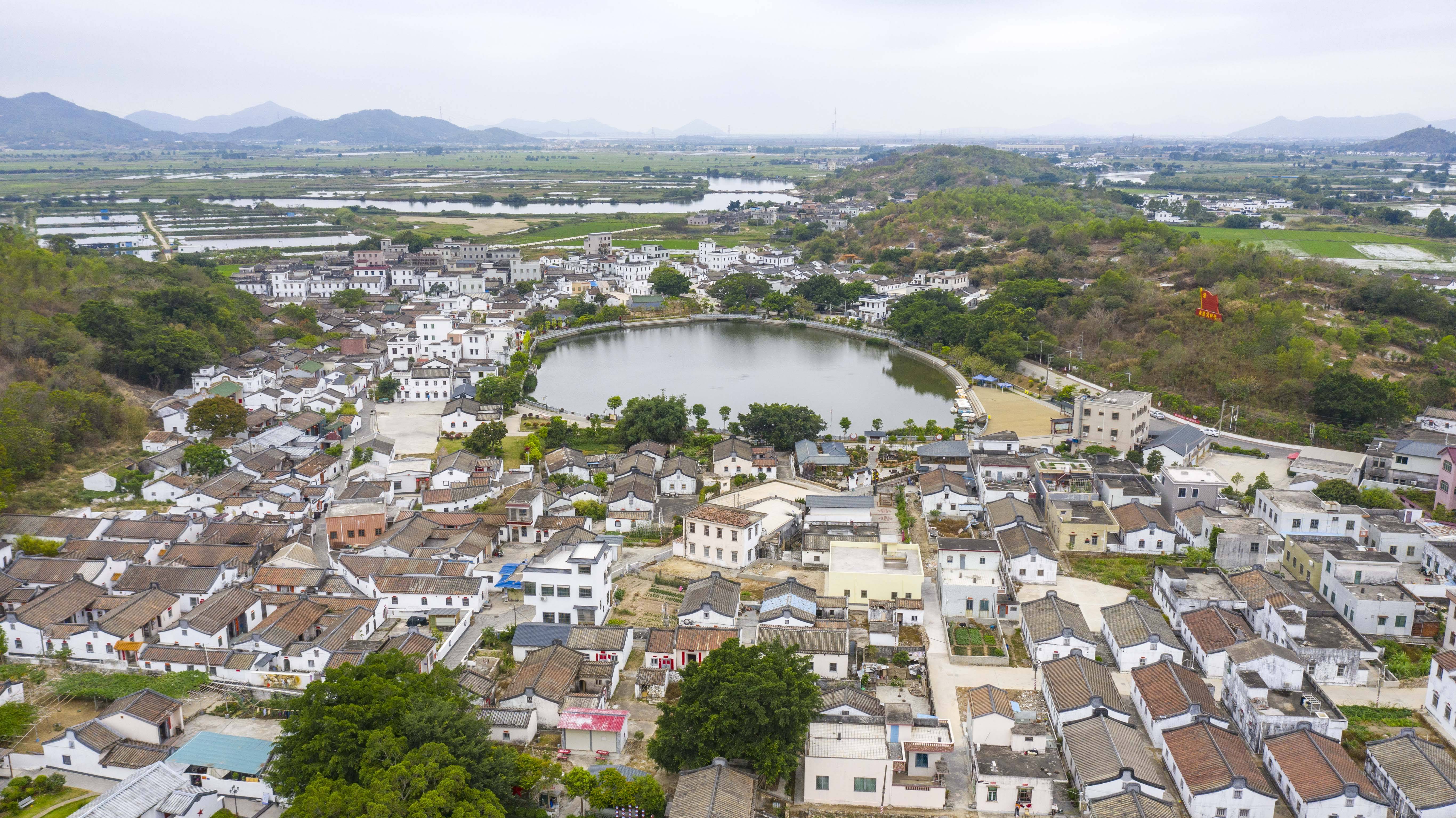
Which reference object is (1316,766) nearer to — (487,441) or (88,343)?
(487,441)

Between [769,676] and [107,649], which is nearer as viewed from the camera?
[769,676]

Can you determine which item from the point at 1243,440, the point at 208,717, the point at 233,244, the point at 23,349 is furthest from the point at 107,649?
the point at 233,244

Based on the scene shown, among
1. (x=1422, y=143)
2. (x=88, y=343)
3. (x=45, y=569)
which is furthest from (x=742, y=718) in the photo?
(x=1422, y=143)

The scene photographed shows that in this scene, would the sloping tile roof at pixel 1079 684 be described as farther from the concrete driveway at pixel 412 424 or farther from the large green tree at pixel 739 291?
the large green tree at pixel 739 291

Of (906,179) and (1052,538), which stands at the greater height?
(906,179)

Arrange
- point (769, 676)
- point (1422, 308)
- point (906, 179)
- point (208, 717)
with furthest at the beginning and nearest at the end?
point (906, 179)
point (1422, 308)
point (208, 717)
point (769, 676)

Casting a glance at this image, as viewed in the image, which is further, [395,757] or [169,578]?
[169,578]

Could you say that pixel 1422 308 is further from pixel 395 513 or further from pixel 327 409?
pixel 327 409
